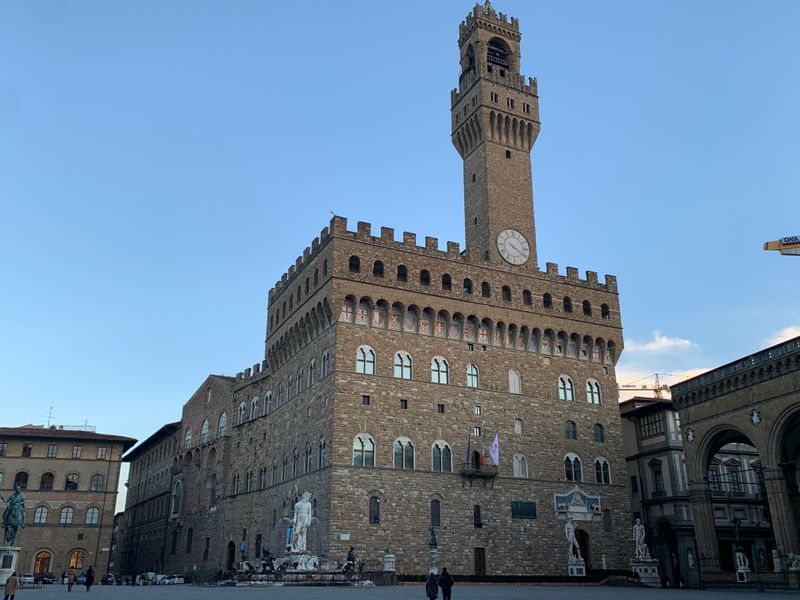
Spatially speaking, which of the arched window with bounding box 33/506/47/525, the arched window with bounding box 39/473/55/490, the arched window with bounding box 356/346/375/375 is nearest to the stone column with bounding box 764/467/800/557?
the arched window with bounding box 356/346/375/375

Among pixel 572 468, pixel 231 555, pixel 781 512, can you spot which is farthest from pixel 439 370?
pixel 231 555

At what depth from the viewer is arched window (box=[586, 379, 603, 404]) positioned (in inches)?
1810

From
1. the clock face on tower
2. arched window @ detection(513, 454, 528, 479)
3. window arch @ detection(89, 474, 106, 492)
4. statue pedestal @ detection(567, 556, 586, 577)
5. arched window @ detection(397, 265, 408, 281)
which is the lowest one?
statue pedestal @ detection(567, 556, 586, 577)

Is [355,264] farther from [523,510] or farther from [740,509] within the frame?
[740,509]

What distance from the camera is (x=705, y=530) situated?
36125 mm

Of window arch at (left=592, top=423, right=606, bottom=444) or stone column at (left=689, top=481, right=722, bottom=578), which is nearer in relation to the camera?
stone column at (left=689, top=481, right=722, bottom=578)

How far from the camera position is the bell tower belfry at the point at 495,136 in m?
46.4

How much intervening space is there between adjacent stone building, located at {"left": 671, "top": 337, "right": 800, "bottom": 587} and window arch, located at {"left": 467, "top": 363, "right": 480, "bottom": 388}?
10.8 meters

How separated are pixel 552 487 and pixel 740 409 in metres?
11.9

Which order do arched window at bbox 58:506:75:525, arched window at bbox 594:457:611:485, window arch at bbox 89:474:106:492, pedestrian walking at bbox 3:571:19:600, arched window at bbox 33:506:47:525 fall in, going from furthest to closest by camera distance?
window arch at bbox 89:474:106:492
arched window at bbox 58:506:75:525
arched window at bbox 33:506:47:525
arched window at bbox 594:457:611:485
pedestrian walking at bbox 3:571:19:600

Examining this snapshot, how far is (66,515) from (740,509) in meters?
51.9

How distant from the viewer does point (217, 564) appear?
4938cm

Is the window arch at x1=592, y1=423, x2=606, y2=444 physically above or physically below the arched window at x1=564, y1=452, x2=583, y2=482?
above

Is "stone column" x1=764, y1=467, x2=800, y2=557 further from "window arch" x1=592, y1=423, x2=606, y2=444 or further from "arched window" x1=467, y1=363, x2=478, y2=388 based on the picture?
"arched window" x1=467, y1=363, x2=478, y2=388
